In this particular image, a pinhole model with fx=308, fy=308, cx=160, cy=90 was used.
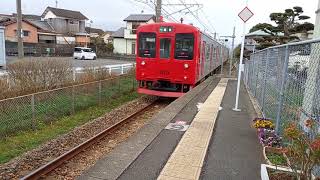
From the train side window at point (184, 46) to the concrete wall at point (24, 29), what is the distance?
120ft

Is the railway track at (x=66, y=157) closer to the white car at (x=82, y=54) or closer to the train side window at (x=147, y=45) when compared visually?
the train side window at (x=147, y=45)

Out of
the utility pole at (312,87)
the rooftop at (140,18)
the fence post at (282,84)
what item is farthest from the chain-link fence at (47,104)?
the rooftop at (140,18)

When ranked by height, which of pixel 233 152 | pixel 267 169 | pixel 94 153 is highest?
pixel 267 169

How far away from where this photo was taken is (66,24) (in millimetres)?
54406

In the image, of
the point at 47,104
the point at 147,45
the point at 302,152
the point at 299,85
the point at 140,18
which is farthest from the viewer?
the point at 140,18

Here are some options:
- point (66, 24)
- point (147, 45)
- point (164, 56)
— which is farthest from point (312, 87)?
point (66, 24)

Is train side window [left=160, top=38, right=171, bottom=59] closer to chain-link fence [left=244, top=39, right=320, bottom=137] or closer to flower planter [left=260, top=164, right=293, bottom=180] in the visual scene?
chain-link fence [left=244, top=39, right=320, bottom=137]

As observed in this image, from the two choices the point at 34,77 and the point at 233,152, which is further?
the point at 34,77

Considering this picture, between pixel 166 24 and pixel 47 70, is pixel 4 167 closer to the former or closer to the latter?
pixel 47 70

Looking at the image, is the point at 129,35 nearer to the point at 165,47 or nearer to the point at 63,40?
the point at 63,40

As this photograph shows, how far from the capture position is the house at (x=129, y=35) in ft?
170

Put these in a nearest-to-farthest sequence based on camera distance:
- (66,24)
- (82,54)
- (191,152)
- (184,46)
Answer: (191,152)
(184,46)
(82,54)
(66,24)

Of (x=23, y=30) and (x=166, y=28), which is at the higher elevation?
(x=23, y=30)

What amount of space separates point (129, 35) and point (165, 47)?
4142cm
